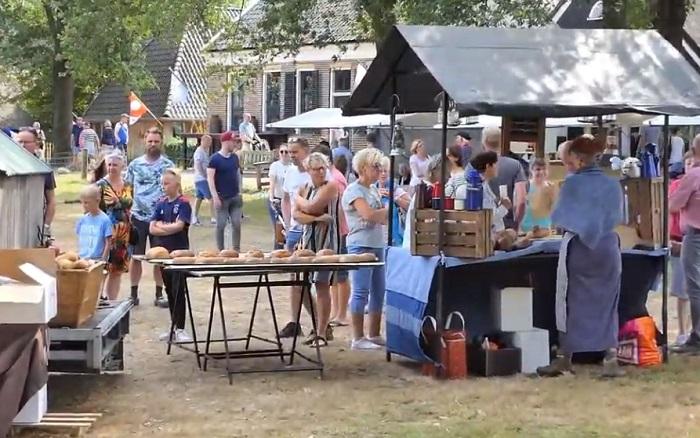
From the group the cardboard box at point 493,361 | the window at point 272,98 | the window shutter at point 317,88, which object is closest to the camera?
the cardboard box at point 493,361

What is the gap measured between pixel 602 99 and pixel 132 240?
486cm

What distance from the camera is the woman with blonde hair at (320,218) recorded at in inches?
384

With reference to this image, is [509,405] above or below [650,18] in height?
below

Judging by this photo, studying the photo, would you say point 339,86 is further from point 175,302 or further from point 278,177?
point 175,302

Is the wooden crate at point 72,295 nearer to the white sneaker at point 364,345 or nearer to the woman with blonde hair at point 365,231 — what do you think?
the woman with blonde hair at point 365,231

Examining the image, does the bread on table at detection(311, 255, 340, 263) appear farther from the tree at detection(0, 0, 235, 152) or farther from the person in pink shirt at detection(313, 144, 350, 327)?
the tree at detection(0, 0, 235, 152)

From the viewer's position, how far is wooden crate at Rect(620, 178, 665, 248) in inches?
373

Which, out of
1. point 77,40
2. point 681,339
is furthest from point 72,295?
point 77,40

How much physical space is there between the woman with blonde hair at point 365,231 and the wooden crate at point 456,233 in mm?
642

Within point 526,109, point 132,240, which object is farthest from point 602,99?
point 132,240

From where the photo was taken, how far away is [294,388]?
8.48m

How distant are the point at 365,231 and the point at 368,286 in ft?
1.61

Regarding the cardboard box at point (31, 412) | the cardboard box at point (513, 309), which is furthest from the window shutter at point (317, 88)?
the cardboard box at point (31, 412)

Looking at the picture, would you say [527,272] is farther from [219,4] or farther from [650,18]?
[219,4]
